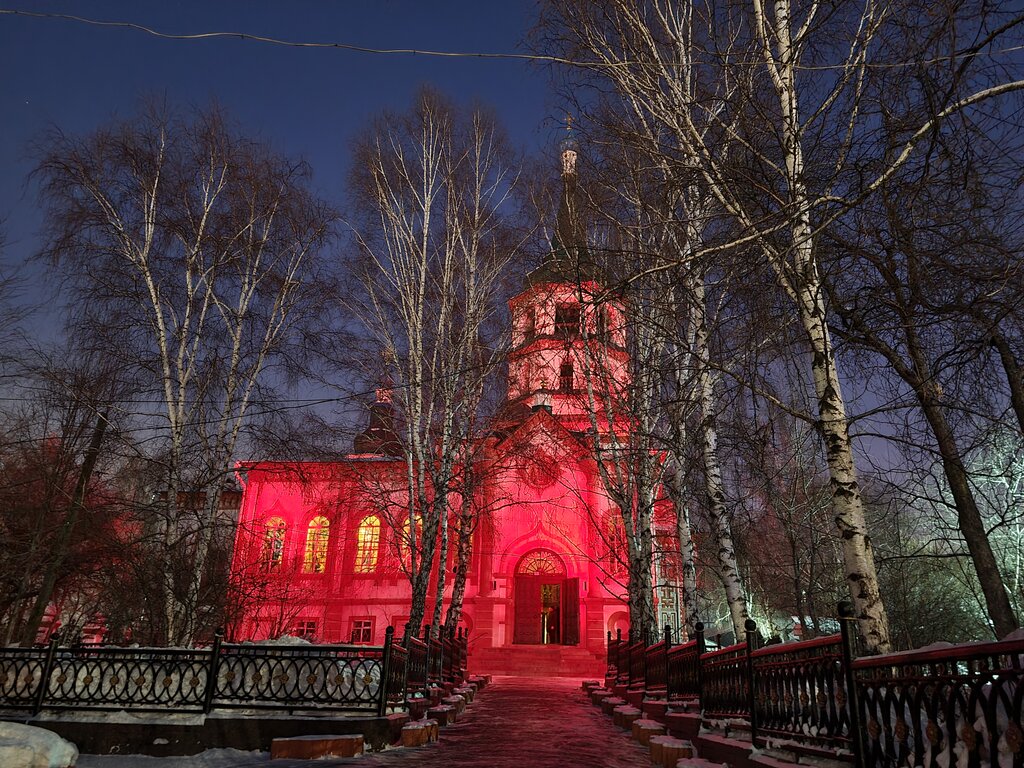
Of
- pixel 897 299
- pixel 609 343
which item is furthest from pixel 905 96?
pixel 609 343

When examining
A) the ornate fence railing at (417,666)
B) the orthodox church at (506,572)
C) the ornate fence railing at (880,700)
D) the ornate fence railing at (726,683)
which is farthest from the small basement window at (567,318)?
the orthodox church at (506,572)

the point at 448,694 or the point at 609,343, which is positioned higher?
the point at 609,343

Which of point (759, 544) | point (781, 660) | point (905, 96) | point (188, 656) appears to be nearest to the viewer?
point (905, 96)

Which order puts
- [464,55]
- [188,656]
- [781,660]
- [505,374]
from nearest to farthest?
[781,660] < [464,55] < [188,656] < [505,374]

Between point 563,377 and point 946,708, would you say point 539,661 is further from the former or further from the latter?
point 946,708

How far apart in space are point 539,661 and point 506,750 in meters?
20.0

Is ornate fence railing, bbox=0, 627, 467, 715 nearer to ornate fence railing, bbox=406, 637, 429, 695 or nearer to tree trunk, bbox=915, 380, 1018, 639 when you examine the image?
ornate fence railing, bbox=406, 637, 429, 695

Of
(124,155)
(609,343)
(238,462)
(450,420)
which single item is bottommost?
(238,462)

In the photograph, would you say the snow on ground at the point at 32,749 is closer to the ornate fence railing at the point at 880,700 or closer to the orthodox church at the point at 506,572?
the ornate fence railing at the point at 880,700

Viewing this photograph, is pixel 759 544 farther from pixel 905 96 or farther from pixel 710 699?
pixel 905 96

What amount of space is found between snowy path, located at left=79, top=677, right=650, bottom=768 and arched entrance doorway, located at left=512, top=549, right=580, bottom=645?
1591cm

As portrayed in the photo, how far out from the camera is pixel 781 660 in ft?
17.1

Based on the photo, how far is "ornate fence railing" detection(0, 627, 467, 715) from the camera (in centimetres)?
771

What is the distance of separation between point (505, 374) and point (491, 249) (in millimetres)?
3958
